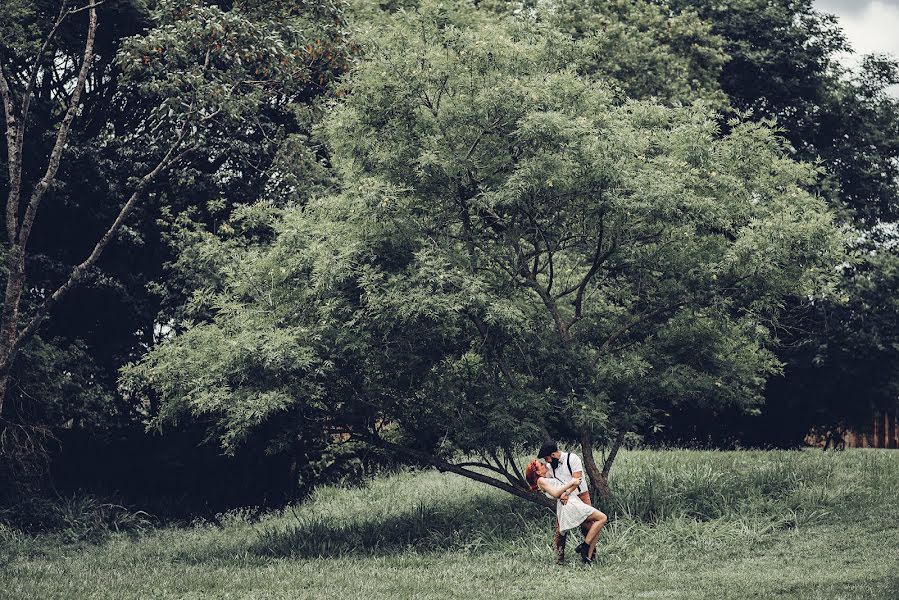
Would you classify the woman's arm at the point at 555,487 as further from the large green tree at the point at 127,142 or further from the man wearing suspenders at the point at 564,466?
the large green tree at the point at 127,142

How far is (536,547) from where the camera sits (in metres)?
13.3

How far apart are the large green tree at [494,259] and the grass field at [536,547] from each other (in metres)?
1.35

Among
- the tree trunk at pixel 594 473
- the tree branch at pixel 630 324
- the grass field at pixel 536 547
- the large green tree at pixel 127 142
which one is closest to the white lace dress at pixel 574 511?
the grass field at pixel 536 547

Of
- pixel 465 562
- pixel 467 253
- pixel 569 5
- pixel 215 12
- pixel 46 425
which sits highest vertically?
pixel 569 5

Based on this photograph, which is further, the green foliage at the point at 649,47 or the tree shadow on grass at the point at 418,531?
the green foliage at the point at 649,47

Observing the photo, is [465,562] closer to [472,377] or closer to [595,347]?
[472,377]

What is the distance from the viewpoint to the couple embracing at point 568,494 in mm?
11812

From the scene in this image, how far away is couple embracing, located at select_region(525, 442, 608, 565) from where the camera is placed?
465 inches

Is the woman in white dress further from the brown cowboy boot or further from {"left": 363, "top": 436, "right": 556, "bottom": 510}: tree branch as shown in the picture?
{"left": 363, "top": 436, "right": 556, "bottom": 510}: tree branch

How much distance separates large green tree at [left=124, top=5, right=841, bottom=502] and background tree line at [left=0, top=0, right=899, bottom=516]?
45mm

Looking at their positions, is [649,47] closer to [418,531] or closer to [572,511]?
[418,531]

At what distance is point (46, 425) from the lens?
1880cm

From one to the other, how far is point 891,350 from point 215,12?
1736cm

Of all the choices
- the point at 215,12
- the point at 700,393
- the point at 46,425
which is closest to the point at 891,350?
the point at 700,393
